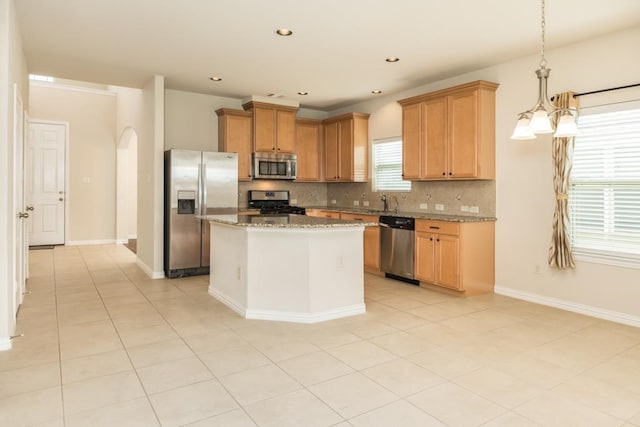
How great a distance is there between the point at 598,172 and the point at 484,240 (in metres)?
1.38

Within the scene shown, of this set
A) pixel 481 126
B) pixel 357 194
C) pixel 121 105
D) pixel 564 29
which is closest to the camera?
pixel 564 29

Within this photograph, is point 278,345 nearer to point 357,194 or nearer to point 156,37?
point 156,37

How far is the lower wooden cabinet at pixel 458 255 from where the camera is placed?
481cm

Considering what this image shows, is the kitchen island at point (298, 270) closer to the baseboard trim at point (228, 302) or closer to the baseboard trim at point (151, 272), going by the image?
the baseboard trim at point (228, 302)

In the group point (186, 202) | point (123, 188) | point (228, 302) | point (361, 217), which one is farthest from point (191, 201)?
point (123, 188)

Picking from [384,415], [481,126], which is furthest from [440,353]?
[481,126]

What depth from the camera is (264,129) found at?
270 inches

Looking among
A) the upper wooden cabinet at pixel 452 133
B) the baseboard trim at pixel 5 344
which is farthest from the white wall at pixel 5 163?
the upper wooden cabinet at pixel 452 133

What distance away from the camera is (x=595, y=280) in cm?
415

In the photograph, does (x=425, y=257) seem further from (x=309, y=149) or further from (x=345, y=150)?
(x=309, y=149)

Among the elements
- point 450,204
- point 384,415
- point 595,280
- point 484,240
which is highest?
point 450,204

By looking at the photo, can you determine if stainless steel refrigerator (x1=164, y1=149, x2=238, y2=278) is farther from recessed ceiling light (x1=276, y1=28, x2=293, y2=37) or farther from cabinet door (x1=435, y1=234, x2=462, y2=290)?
cabinet door (x1=435, y1=234, x2=462, y2=290)

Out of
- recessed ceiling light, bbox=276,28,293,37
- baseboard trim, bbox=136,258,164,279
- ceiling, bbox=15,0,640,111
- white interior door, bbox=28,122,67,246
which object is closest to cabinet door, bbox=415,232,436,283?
ceiling, bbox=15,0,640,111

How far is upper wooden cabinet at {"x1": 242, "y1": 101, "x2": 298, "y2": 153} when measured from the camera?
679cm
